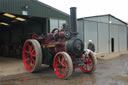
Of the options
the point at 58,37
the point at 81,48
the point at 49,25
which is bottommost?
the point at 81,48

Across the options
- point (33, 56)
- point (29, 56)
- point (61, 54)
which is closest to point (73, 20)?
point (61, 54)

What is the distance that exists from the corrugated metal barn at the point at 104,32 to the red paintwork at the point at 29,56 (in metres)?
5.90

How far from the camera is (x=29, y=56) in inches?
302

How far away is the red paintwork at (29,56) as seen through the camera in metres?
7.04

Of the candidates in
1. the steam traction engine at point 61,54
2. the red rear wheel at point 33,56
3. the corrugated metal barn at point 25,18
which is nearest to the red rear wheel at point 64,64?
the steam traction engine at point 61,54

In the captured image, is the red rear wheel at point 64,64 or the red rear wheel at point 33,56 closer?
the red rear wheel at point 64,64

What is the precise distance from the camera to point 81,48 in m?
6.42

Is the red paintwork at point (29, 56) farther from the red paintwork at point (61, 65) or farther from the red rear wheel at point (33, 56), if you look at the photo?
the red paintwork at point (61, 65)

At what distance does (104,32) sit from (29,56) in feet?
31.5

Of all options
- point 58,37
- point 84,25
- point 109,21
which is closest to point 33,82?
point 58,37

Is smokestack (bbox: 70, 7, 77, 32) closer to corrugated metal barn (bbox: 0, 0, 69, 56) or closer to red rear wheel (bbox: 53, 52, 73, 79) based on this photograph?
red rear wheel (bbox: 53, 52, 73, 79)

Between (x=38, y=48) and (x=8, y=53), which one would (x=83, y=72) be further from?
(x=8, y=53)

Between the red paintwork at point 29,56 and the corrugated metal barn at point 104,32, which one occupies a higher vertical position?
the corrugated metal barn at point 104,32

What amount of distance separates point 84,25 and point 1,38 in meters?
10.4
